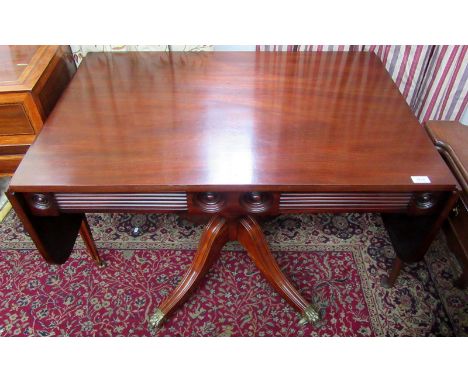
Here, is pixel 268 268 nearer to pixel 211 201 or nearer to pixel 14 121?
pixel 211 201

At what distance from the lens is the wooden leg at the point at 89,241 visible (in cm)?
139

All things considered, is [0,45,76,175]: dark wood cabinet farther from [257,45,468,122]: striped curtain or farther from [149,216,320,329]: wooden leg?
[257,45,468,122]: striped curtain

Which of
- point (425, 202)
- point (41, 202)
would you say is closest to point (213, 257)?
point (41, 202)

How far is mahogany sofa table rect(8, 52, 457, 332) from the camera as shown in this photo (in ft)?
3.07

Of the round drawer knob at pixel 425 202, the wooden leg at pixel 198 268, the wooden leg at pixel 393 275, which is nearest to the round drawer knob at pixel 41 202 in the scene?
the wooden leg at pixel 198 268

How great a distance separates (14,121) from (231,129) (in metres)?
0.71

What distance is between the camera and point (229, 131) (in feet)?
3.51

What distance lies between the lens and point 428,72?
1.56 m

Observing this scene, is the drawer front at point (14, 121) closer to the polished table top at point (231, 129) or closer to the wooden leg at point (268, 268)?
the polished table top at point (231, 129)

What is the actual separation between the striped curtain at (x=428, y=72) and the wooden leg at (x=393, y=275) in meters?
0.72

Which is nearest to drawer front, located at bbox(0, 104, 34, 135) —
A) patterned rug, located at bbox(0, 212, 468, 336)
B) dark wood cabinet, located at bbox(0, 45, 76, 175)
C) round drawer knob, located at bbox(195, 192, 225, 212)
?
dark wood cabinet, located at bbox(0, 45, 76, 175)

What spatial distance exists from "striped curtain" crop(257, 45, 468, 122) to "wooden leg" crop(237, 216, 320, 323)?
30.4 inches

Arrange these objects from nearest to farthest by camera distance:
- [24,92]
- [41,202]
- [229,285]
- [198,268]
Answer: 1. [41,202]
2. [24,92]
3. [198,268]
4. [229,285]

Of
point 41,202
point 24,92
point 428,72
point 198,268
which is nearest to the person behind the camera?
point 41,202
